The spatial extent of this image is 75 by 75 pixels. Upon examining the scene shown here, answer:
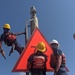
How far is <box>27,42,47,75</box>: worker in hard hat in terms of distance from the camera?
597 cm

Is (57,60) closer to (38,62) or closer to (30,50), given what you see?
(38,62)

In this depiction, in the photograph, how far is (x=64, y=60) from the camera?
6688 millimetres

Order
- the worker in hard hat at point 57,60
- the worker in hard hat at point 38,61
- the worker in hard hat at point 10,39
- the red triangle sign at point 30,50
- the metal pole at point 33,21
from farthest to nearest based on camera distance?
the worker in hard hat at point 10,39, the metal pole at point 33,21, the worker in hard hat at point 57,60, the worker in hard hat at point 38,61, the red triangle sign at point 30,50

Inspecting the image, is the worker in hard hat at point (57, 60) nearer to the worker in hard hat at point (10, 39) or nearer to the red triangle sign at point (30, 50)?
the red triangle sign at point (30, 50)

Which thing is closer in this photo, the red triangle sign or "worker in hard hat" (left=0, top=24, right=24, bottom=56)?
the red triangle sign

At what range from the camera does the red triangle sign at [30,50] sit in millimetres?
5734

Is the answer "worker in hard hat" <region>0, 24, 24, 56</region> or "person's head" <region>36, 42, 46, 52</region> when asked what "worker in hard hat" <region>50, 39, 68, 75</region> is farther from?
"worker in hard hat" <region>0, 24, 24, 56</region>

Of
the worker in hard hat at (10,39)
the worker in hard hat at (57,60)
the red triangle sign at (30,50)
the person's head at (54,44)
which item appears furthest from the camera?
the worker in hard hat at (10,39)

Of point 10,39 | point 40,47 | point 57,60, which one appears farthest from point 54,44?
point 10,39

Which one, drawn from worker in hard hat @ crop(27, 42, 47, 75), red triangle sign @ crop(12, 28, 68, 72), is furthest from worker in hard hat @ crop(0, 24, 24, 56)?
worker in hard hat @ crop(27, 42, 47, 75)

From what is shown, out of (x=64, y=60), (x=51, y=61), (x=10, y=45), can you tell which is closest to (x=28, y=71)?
(x=51, y=61)

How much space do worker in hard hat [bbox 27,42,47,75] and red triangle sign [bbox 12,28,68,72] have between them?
11 cm

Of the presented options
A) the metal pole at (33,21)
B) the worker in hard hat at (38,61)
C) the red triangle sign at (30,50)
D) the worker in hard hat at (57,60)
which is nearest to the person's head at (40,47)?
the worker in hard hat at (38,61)

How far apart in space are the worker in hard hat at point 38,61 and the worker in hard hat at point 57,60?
26cm
